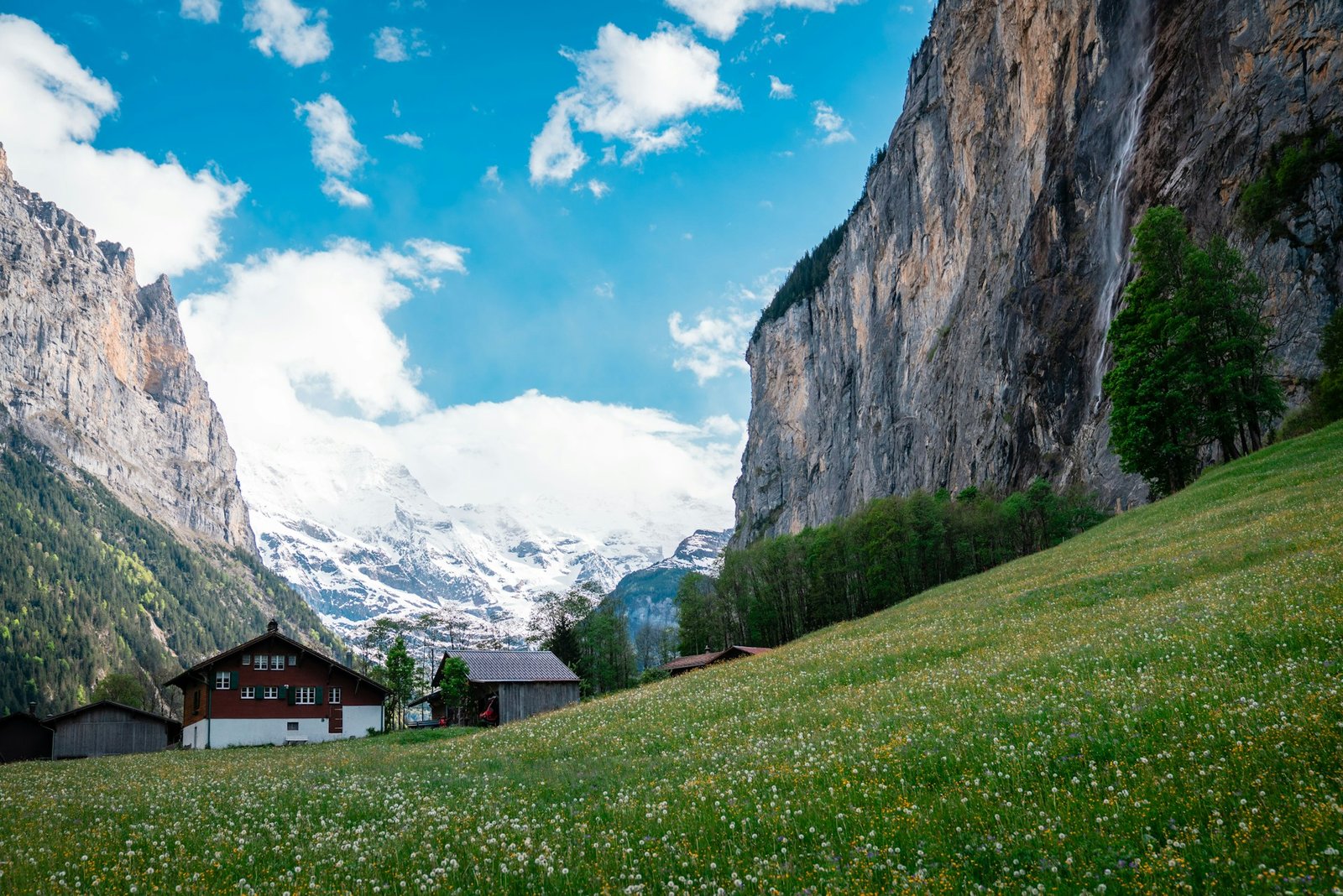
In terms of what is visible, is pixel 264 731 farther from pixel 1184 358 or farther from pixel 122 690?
pixel 122 690

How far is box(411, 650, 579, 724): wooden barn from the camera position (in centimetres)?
6800

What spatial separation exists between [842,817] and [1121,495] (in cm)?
7899

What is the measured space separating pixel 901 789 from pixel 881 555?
79.8 meters

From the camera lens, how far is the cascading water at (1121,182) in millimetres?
83188

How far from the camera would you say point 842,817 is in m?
11.5

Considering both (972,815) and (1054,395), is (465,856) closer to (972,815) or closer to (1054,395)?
(972,815)

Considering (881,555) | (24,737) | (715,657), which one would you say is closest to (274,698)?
(24,737)

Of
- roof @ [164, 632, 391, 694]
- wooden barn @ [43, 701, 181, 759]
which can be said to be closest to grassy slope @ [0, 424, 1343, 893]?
roof @ [164, 632, 391, 694]

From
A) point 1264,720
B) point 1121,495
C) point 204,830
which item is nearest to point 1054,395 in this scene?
point 1121,495

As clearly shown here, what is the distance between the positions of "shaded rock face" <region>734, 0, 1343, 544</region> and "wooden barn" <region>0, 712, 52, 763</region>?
11245 cm

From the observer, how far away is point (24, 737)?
7962cm

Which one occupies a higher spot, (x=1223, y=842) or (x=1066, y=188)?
(x=1066, y=188)

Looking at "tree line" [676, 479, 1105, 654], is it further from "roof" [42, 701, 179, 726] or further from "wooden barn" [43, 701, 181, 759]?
"wooden barn" [43, 701, 181, 759]

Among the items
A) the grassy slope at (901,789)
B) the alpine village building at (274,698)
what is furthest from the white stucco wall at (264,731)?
the grassy slope at (901,789)
